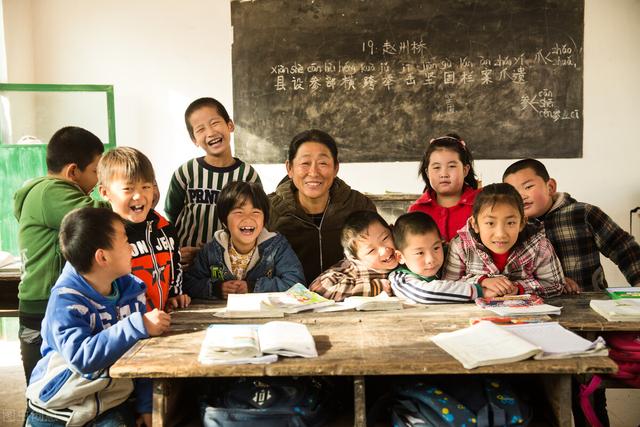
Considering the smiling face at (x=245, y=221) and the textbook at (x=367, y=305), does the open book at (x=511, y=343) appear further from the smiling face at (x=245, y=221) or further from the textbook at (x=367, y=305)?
the smiling face at (x=245, y=221)

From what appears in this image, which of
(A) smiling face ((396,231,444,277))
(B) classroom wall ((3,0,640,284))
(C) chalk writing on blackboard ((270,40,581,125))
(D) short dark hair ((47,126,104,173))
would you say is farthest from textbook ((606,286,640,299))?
(C) chalk writing on blackboard ((270,40,581,125))

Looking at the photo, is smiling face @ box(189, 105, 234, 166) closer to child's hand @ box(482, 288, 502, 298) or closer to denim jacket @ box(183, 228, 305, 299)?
denim jacket @ box(183, 228, 305, 299)

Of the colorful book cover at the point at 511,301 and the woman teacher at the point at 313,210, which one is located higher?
the woman teacher at the point at 313,210

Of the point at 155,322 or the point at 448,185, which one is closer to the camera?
the point at 155,322

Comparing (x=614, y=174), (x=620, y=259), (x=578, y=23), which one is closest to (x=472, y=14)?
(x=578, y=23)

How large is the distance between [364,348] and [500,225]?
84 centimetres

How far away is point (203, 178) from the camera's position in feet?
9.55

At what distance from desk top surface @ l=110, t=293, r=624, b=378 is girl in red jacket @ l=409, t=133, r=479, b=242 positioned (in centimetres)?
58

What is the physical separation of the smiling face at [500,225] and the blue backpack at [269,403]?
83 cm

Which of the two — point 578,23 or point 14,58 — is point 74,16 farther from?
point 578,23

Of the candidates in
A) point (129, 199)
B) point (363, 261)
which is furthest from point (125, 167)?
point (363, 261)

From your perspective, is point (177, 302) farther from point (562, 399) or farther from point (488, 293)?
point (562, 399)

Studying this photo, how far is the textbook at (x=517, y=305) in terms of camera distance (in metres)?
1.98

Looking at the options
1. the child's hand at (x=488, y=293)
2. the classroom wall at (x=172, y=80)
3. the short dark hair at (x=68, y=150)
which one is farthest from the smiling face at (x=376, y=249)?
the classroom wall at (x=172, y=80)
